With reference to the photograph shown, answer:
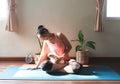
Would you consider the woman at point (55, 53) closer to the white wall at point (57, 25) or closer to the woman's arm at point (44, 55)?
Result: the woman's arm at point (44, 55)

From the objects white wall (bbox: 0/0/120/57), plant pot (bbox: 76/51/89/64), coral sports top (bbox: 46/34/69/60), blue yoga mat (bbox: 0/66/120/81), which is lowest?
blue yoga mat (bbox: 0/66/120/81)

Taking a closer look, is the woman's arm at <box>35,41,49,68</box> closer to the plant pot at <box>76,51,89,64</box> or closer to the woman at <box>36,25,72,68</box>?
the woman at <box>36,25,72,68</box>

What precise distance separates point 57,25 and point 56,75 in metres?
1.42

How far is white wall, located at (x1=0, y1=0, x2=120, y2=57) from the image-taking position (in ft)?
16.3

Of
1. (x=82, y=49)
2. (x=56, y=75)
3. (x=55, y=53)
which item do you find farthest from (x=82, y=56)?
(x=56, y=75)

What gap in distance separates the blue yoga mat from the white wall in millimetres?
828

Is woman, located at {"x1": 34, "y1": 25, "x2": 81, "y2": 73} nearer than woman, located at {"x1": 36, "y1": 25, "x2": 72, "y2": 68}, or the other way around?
woman, located at {"x1": 34, "y1": 25, "x2": 81, "y2": 73}

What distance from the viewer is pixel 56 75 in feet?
12.5

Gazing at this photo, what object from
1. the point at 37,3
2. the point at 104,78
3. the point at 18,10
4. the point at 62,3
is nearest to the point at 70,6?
the point at 62,3

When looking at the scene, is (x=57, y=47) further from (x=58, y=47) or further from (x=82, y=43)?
(x=82, y=43)

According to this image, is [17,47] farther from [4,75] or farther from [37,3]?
[4,75]

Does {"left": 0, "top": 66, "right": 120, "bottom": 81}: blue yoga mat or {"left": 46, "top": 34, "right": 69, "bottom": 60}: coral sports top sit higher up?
{"left": 46, "top": 34, "right": 69, "bottom": 60}: coral sports top

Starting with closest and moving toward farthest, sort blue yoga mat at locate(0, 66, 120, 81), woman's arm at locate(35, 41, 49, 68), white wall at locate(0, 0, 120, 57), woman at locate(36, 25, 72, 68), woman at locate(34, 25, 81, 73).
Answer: blue yoga mat at locate(0, 66, 120, 81)
woman at locate(34, 25, 81, 73)
woman at locate(36, 25, 72, 68)
woman's arm at locate(35, 41, 49, 68)
white wall at locate(0, 0, 120, 57)

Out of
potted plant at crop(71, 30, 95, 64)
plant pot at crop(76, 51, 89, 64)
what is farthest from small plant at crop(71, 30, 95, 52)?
plant pot at crop(76, 51, 89, 64)
